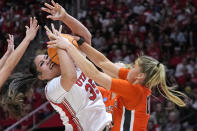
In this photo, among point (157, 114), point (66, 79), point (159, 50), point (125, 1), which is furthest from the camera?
point (125, 1)

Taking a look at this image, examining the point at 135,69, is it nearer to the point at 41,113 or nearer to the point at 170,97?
the point at 170,97

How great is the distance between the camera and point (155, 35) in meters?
10.3

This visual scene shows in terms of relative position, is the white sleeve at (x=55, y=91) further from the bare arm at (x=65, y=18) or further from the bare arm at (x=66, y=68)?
the bare arm at (x=65, y=18)

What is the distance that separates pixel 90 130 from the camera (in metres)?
3.50

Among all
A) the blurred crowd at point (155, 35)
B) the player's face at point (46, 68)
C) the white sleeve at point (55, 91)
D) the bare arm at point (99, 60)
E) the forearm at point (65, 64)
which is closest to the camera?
the forearm at point (65, 64)

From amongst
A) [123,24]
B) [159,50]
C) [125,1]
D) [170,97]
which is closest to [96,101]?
[170,97]

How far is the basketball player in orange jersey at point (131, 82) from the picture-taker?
10.5 ft

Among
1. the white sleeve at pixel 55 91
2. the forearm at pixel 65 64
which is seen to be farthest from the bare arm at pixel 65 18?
the white sleeve at pixel 55 91

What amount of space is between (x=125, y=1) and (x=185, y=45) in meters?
2.97

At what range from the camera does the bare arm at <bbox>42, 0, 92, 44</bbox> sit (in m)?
3.36

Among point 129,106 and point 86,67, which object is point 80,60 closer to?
point 86,67

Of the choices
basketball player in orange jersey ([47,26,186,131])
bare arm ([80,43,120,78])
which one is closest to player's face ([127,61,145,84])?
basketball player in orange jersey ([47,26,186,131])

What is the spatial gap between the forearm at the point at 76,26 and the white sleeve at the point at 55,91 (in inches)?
19.5

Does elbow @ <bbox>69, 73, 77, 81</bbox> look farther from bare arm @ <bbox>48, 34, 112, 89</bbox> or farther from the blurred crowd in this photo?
the blurred crowd
